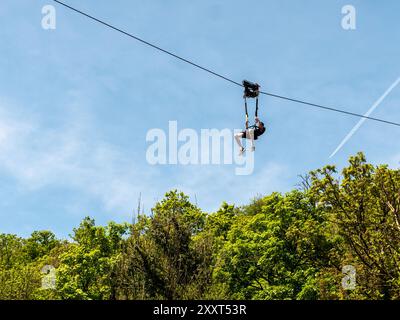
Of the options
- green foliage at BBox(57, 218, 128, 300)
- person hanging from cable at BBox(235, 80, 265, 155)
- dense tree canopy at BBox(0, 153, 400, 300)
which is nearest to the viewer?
person hanging from cable at BBox(235, 80, 265, 155)

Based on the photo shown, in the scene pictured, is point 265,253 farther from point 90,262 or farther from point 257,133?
point 257,133

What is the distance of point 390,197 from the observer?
28219 mm

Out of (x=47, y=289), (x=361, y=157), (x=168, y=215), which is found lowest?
(x=47, y=289)

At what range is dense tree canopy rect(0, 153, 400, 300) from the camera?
28.8 meters

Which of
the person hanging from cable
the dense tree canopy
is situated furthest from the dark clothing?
the dense tree canopy

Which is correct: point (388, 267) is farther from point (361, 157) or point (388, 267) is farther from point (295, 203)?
point (295, 203)

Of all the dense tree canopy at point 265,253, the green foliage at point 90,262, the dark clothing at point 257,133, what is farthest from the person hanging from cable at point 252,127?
the green foliage at point 90,262

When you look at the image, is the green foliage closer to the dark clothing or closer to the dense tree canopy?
the dense tree canopy

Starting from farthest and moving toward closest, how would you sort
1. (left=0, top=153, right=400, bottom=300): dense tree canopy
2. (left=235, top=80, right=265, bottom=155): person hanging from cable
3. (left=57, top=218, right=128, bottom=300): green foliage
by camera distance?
(left=57, top=218, right=128, bottom=300): green foliage, (left=0, top=153, right=400, bottom=300): dense tree canopy, (left=235, top=80, right=265, bottom=155): person hanging from cable

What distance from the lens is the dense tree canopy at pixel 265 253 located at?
28.8 m

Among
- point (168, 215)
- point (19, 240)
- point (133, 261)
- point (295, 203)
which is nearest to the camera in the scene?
point (133, 261)
